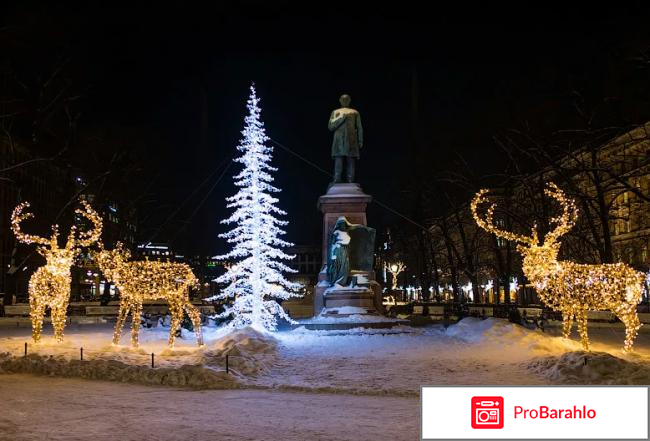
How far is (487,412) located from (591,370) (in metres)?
5.68

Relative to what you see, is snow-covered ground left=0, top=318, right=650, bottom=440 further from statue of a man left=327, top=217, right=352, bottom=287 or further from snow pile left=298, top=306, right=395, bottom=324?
statue of a man left=327, top=217, right=352, bottom=287

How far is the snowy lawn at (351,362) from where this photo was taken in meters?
12.2

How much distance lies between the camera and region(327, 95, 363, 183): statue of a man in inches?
971

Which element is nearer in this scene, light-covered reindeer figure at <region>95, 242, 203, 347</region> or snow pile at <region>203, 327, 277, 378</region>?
snow pile at <region>203, 327, 277, 378</region>

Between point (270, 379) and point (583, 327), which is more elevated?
point (583, 327)

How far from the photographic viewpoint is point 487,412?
7383 mm

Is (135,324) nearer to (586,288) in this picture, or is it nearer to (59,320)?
(59,320)

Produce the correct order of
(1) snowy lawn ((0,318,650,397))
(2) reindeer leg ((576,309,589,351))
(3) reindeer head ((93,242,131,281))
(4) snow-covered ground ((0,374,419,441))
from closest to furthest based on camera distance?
(4) snow-covered ground ((0,374,419,441)) < (1) snowy lawn ((0,318,650,397)) < (2) reindeer leg ((576,309,589,351)) < (3) reindeer head ((93,242,131,281))

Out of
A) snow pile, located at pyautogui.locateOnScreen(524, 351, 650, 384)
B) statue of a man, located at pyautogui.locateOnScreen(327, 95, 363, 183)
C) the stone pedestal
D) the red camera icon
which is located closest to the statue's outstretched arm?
statue of a man, located at pyautogui.locateOnScreen(327, 95, 363, 183)

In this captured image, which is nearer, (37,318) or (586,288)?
(586,288)

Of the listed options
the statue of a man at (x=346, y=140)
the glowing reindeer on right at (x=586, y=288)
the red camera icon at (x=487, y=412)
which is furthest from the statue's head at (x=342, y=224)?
the red camera icon at (x=487, y=412)

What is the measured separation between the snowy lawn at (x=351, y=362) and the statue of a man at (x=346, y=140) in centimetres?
765

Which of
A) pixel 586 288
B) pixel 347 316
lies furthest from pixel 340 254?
pixel 586 288

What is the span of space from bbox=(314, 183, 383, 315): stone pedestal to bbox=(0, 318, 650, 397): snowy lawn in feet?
8.94
